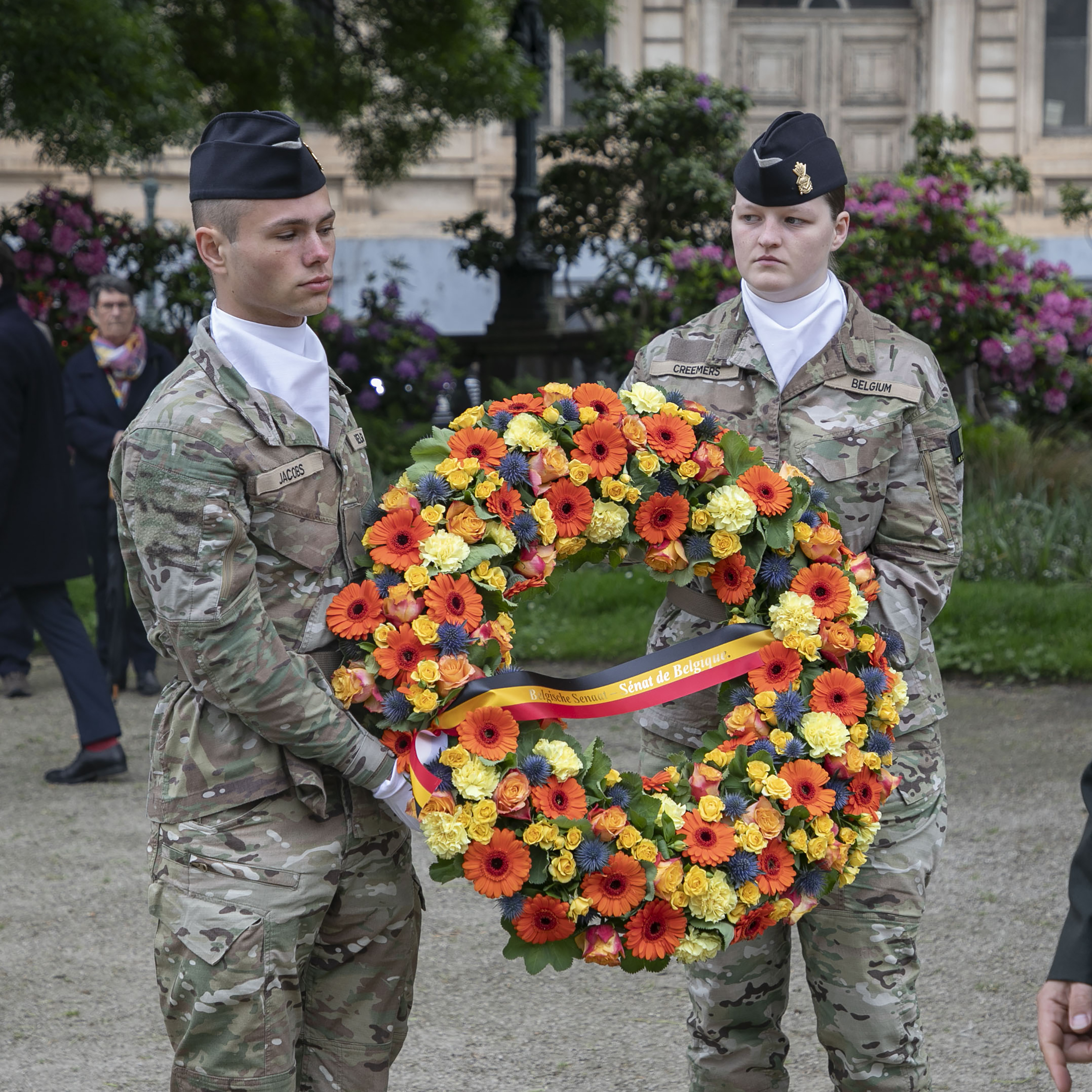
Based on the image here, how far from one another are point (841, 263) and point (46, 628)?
6.34 m

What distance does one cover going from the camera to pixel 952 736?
6277mm

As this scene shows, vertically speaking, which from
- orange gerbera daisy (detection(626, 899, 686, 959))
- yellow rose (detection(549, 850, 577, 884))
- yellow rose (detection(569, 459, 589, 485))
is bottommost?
orange gerbera daisy (detection(626, 899, 686, 959))

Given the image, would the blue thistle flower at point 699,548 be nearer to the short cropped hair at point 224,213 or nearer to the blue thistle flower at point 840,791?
the blue thistle flower at point 840,791

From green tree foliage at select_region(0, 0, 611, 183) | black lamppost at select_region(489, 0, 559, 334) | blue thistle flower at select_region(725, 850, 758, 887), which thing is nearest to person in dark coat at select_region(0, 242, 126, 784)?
green tree foliage at select_region(0, 0, 611, 183)

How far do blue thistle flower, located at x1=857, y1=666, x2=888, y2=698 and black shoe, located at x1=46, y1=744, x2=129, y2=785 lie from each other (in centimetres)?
384

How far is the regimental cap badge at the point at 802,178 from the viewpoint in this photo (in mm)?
2863

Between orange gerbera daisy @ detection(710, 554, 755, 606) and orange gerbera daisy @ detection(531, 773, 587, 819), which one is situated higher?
orange gerbera daisy @ detection(710, 554, 755, 606)

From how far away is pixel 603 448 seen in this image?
2689mm

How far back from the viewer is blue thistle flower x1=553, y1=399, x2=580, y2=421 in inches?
106

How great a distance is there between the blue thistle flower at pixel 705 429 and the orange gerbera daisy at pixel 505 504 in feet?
1.40

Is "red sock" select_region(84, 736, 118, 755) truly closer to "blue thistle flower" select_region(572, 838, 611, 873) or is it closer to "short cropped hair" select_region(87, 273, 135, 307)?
"short cropped hair" select_region(87, 273, 135, 307)

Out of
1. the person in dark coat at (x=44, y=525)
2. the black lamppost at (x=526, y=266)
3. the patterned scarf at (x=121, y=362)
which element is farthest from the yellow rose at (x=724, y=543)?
the black lamppost at (x=526, y=266)

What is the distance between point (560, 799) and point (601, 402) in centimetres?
79

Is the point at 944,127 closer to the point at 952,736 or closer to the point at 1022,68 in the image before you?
the point at 952,736
